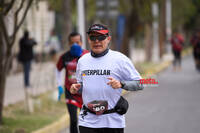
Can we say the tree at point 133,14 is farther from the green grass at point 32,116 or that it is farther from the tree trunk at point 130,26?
the green grass at point 32,116

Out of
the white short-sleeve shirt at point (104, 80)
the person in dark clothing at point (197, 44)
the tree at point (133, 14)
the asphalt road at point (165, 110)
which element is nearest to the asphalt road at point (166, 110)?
the asphalt road at point (165, 110)

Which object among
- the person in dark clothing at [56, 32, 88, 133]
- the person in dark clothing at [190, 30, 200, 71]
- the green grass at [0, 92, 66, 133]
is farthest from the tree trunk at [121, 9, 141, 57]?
the person in dark clothing at [56, 32, 88, 133]

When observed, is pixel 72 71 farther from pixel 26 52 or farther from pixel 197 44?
pixel 197 44

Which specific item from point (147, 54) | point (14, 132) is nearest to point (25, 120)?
point (14, 132)

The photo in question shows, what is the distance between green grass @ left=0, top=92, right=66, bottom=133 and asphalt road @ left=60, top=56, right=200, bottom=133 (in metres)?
0.67

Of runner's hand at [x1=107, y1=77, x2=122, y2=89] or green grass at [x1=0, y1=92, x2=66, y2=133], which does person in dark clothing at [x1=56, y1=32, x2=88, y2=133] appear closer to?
green grass at [x1=0, y1=92, x2=66, y2=133]

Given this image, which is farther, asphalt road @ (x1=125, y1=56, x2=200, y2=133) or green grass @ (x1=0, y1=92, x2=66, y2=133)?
asphalt road @ (x1=125, y1=56, x2=200, y2=133)

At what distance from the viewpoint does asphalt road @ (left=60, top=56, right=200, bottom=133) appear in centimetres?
989

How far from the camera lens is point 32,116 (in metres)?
11.5

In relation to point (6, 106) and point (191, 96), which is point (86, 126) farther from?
point (191, 96)

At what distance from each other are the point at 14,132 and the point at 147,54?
23599 millimetres

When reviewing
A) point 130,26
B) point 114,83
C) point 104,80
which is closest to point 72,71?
point 104,80

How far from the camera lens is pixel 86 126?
17.6 ft

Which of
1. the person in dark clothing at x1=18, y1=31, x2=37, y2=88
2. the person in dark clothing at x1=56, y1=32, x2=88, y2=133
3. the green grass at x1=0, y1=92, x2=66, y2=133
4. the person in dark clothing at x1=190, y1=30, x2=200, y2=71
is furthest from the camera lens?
the person in dark clothing at x1=190, y1=30, x2=200, y2=71
